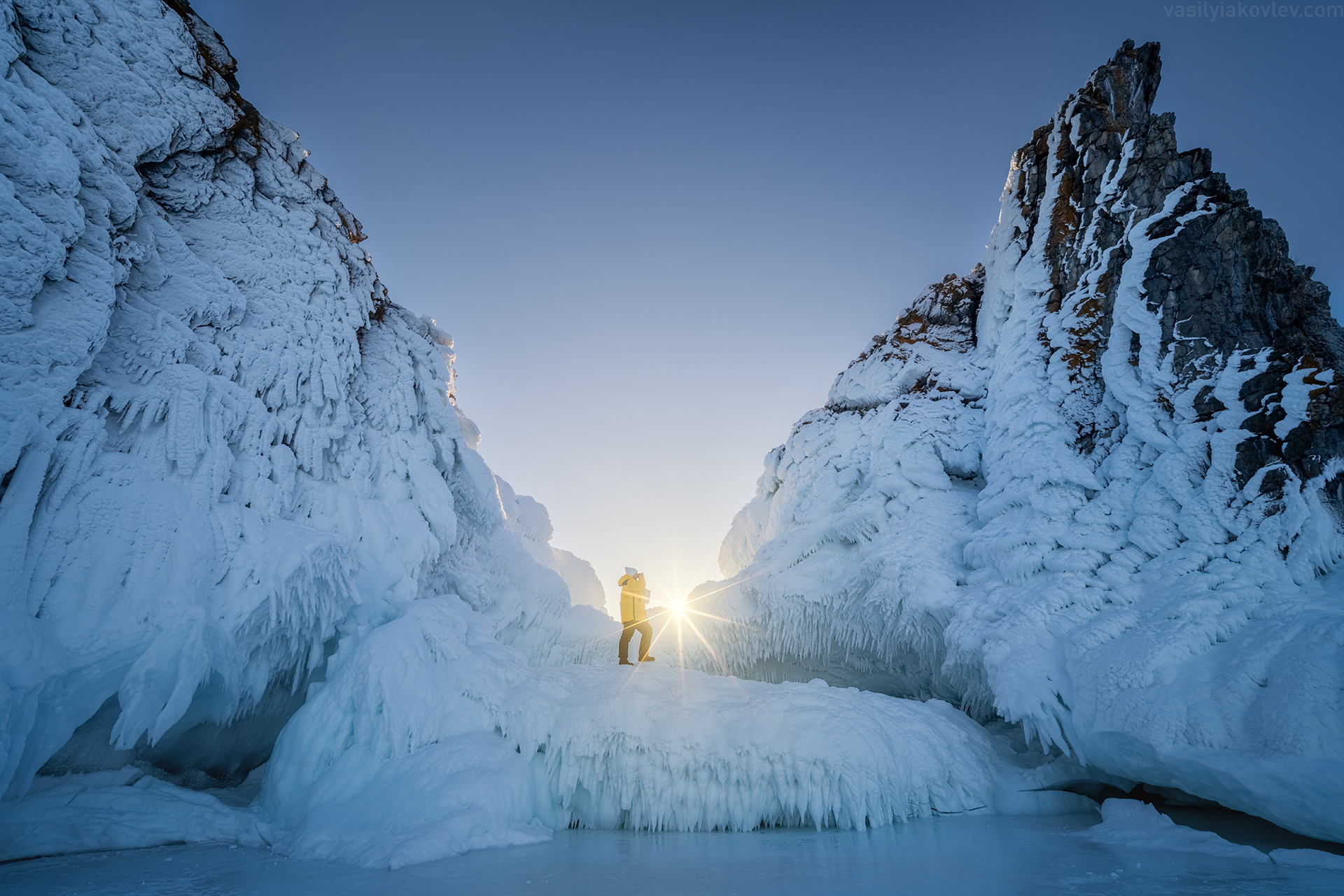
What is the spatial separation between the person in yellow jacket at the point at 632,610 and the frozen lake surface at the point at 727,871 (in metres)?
3.63

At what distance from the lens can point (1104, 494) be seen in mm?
7469

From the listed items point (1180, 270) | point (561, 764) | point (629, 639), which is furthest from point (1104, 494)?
point (561, 764)

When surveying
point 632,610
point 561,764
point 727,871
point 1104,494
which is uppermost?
point 1104,494

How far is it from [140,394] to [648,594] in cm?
678

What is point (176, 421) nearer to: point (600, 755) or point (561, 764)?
point (561, 764)

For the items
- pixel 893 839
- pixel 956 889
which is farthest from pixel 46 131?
pixel 893 839

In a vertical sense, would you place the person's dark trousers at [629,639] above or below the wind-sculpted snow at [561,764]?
above

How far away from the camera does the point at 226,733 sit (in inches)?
277

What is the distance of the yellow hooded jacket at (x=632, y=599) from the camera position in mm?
9109

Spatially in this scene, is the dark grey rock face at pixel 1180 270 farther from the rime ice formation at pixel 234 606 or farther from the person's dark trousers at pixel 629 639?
the person's dark trousers at pixel 629 639

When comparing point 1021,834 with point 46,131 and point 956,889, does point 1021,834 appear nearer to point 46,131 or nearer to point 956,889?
point 956,889

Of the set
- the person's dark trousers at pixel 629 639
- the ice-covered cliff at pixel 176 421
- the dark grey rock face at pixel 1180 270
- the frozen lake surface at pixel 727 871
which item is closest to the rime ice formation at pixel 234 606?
the ice-covered cliff at pixel 176 421

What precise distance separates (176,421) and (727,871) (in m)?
6.77

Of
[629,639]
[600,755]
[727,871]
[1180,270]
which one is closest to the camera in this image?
[727,871]
